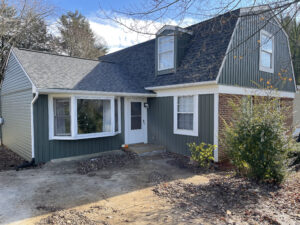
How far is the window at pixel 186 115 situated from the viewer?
7.92 m

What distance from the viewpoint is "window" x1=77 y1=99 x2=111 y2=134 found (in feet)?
25.4

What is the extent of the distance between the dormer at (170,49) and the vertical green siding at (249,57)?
7.07ft

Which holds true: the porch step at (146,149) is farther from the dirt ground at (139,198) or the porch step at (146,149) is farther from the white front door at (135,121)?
the dirt ground at (139,198)

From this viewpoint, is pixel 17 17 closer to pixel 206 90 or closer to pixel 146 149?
pixel 146 149

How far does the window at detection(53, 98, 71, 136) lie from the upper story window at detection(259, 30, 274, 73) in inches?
326

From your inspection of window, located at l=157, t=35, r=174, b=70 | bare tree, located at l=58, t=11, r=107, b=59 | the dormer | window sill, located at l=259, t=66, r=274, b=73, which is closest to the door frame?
the dormer

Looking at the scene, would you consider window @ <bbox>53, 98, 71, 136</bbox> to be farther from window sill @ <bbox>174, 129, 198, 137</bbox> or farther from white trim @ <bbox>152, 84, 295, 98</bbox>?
window sill @ <bbox>174, 129, 198, 137</bbox>

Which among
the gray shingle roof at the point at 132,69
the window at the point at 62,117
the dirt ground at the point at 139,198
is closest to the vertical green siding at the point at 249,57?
the gray shingle roof at the point at 132,69

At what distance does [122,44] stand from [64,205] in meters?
4.49

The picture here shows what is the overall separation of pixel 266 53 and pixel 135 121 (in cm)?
671

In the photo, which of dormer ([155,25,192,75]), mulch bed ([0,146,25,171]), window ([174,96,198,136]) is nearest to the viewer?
mulch bed ([0,146,25,171])

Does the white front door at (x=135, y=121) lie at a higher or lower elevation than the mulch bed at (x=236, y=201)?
higher

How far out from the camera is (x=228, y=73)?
757 cm

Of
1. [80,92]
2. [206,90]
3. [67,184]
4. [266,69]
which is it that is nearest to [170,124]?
[206,90]
